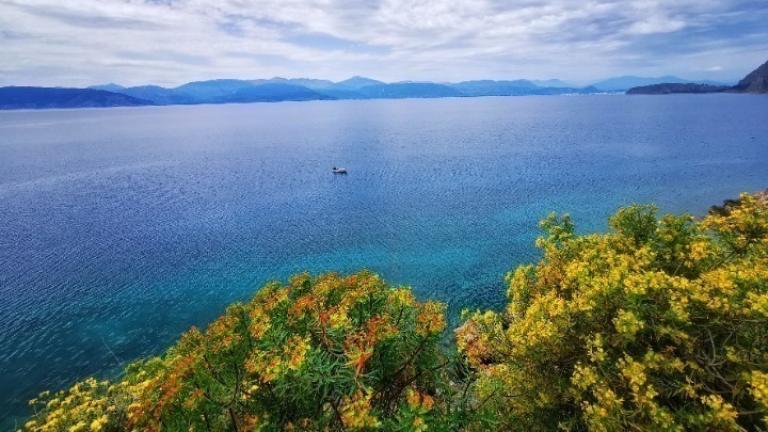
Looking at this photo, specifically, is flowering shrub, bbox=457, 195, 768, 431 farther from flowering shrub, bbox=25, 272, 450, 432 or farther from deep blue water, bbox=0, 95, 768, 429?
deep blue water, bbox=0, 95, 768, 429

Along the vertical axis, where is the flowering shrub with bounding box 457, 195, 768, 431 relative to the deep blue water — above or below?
above

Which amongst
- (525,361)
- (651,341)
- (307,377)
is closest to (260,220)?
(525,361)

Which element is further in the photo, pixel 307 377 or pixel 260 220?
pixel 260 220

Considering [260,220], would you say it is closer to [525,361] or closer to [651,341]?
[525,361]

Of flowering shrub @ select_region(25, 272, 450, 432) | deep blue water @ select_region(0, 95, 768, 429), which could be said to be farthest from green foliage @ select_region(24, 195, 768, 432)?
deep blue water @ select_region(0, 95, 768, 429)

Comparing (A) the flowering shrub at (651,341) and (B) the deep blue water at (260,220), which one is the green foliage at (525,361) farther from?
(B) the deep blue water at (260,220)

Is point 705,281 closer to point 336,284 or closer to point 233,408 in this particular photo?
point 336,284
